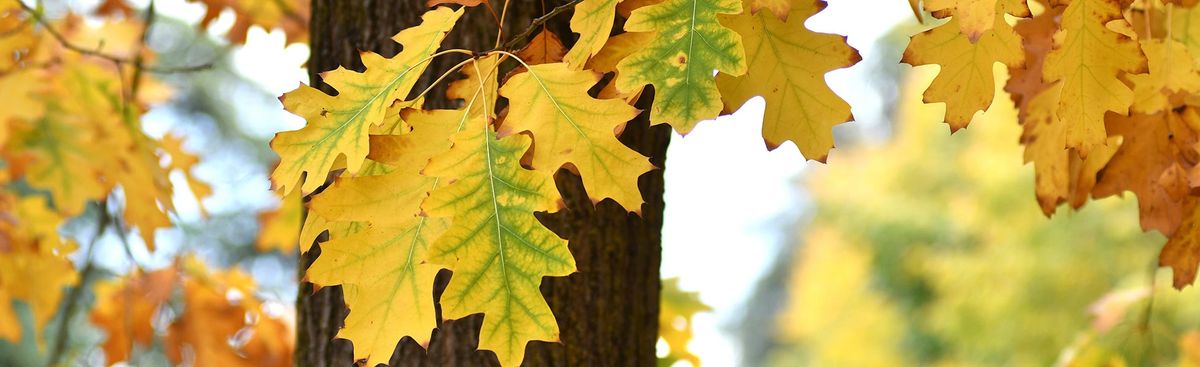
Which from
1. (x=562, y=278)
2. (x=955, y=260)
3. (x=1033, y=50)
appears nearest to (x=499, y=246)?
(x=562, y=278)

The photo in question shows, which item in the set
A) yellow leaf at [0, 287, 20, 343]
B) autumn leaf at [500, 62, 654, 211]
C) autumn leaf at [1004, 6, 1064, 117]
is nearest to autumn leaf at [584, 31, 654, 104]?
autumn leaf at [500, 62, 654, 211]

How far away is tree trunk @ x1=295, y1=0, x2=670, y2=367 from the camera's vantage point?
1135mm

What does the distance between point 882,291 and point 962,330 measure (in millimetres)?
1844

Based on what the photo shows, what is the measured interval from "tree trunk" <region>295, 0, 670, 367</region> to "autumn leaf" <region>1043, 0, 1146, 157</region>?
40cm

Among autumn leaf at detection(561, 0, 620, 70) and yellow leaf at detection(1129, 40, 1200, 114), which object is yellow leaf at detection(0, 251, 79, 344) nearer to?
autumn leaf at detection(561, 0, 620, 70)

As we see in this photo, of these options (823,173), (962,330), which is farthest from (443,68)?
(823,173)

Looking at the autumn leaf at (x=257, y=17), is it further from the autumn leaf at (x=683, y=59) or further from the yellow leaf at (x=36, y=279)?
the autumn leaf at (x=683, y=59)

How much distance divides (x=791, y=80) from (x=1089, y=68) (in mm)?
233

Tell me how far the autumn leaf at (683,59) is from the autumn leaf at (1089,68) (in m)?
0.29

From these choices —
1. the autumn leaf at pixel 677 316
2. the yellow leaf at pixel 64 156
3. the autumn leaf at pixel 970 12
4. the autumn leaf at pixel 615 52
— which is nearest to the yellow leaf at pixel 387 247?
the autumn leaf at pixel 615 52

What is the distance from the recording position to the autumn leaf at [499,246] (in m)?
0.77

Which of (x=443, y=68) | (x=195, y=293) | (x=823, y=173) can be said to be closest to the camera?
(x=443, y=68)

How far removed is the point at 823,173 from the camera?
15102mm

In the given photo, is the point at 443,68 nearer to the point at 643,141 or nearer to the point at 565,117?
the point at 643,141
